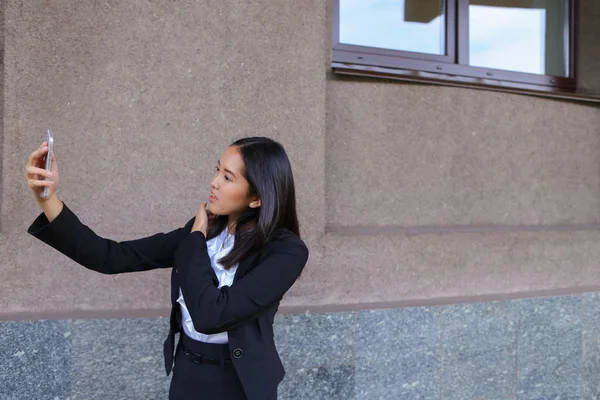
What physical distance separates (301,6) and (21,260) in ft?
7.34

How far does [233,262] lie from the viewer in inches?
76.6

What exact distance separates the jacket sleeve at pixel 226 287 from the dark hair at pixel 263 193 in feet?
0.27

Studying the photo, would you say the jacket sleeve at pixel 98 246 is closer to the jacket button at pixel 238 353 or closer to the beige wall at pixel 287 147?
the jacket button at pixel 238 353

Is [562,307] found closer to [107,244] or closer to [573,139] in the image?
[573,139]

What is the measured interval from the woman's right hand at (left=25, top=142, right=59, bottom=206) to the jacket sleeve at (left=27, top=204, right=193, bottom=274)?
99mm

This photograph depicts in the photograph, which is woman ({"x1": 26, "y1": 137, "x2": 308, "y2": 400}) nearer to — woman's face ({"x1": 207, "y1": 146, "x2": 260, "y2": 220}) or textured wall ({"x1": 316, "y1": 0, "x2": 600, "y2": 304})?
woman's face ({"x1": 207, "y1": 146, "x2": 260, "y2": 220})

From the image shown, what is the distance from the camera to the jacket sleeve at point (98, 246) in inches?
74.8

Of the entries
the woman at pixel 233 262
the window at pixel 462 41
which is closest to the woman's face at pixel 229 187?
the woman at pixel 233 262

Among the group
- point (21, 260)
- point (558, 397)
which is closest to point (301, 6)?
point (21, 260)

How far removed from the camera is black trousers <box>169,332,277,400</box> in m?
1.90

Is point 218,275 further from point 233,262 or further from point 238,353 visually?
point 238,353

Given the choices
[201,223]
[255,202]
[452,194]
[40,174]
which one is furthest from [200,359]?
[452,194]

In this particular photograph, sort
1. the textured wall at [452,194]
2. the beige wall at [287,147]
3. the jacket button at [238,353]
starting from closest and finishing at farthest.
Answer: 1. the jacket button at [238,353]
2. the beige wall at [287,147]
3. the textured wall at [452,194]

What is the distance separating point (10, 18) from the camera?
3107mm
